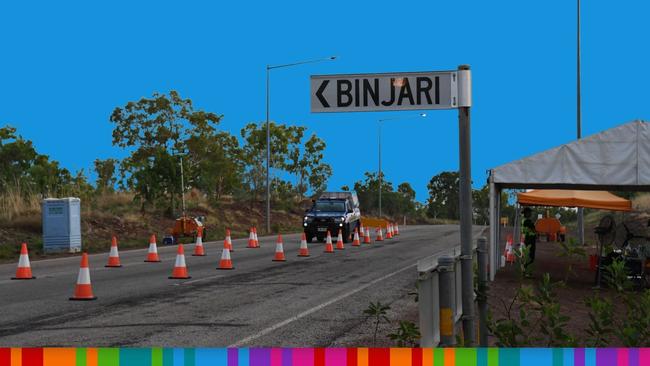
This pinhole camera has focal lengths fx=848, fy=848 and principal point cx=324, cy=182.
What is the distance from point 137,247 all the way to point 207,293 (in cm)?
1785

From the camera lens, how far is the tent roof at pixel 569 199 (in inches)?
909

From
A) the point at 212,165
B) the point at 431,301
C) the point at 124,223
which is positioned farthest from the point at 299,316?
the point at 212,165

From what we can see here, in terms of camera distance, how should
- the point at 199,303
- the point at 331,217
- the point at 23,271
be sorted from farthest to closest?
the point at 331,217 < the point at 23,271 < the point at 199,303

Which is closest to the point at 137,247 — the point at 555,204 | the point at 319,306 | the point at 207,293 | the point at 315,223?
the point at 315,223

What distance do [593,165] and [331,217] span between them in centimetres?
2007

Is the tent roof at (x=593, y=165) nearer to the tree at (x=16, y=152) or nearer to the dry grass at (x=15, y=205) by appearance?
the dry grass at (x=15, y=205)

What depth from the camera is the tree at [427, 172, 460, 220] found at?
11138 centimetres

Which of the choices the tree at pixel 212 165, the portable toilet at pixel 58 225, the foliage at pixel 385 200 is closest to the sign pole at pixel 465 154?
the portable toilet at pixel 58 225

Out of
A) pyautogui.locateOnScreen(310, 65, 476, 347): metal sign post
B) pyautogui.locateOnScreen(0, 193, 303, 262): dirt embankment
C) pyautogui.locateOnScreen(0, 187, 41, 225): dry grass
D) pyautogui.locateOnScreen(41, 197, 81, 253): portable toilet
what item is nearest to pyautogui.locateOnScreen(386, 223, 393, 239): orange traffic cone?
pyautogui.locateOnScreen(0, 193, 303, 262): dirt embankment

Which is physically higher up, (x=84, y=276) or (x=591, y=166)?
(x=591, y=166)

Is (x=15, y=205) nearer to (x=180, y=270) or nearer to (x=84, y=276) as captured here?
(x=180, y=270)

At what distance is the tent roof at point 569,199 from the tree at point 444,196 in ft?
282

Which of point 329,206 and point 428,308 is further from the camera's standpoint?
point 329,206

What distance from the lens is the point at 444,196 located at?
11375cm
